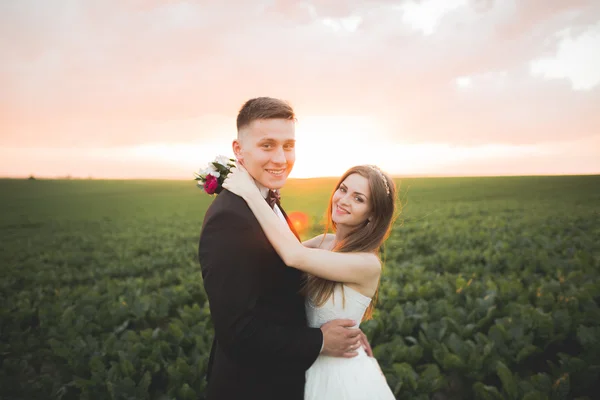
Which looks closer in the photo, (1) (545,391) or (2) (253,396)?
(2) (253,396)

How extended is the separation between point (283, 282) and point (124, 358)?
10.3 feet

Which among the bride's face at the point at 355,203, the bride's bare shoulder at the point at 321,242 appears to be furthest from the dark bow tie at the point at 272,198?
the bride's bare shoulder at the point at 321,242

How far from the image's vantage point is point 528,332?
485cm

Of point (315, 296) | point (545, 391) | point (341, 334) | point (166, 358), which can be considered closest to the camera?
point (341, 334)

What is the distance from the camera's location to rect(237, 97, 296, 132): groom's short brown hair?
2.22 meters

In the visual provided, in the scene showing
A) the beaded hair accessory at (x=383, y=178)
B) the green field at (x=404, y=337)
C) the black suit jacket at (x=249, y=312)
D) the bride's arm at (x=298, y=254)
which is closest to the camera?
the black suit jacket at (x=249, y=312)

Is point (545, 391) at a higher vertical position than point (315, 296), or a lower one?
lower

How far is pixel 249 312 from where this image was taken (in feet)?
6.06

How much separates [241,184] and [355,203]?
1.09 metres

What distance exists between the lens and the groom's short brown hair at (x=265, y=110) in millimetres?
2217

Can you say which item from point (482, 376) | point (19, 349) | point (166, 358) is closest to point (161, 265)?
point (19, 349)

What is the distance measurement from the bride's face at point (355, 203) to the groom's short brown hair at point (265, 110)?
2.92 ft

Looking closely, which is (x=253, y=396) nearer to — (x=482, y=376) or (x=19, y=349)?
(x=482, y=376)

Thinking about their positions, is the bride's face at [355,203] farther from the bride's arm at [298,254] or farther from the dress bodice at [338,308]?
the dress bodice at [338,308]
